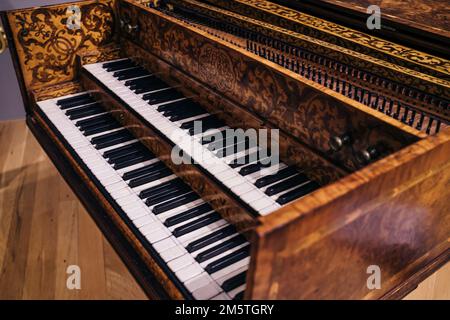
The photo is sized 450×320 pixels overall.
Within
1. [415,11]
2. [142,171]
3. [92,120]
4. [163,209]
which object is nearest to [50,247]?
[92,120]

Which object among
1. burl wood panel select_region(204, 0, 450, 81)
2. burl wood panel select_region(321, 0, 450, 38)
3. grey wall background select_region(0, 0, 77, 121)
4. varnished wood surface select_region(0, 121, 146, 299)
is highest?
burl wood panel select_region(321, 0, 450, 38)

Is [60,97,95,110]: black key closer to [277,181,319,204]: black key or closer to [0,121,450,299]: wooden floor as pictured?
[0,121,450,299]: wooden floor

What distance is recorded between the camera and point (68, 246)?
3285mm

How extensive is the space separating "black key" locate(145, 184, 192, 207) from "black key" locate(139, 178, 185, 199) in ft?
0.05

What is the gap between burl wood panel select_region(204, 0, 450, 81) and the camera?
199cm

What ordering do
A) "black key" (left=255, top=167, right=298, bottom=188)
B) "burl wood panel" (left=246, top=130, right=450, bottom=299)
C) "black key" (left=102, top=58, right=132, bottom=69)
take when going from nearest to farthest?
"burl wood panel" (left=246, top=130, right=450, bottom=299)
"black key" (left=255, top=167, right=298, bottom=188)
"black key" (left=102, top=58, right=132, bottom=69)

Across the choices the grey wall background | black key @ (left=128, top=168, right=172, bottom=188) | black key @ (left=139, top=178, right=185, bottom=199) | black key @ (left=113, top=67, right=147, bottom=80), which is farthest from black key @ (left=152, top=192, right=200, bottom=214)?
the grey wall background

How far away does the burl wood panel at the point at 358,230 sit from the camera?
120cm

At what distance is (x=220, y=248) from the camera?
6.28 ft

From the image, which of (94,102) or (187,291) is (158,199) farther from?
(94,102)

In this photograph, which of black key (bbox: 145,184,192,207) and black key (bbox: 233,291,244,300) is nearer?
black key (bbox: 233,291,244,300)

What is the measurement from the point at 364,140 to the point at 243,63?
79cm

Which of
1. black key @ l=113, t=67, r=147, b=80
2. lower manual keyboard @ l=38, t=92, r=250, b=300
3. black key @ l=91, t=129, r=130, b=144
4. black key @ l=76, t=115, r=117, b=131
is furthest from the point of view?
black key @ l=113, t=67, r=147, b=80
